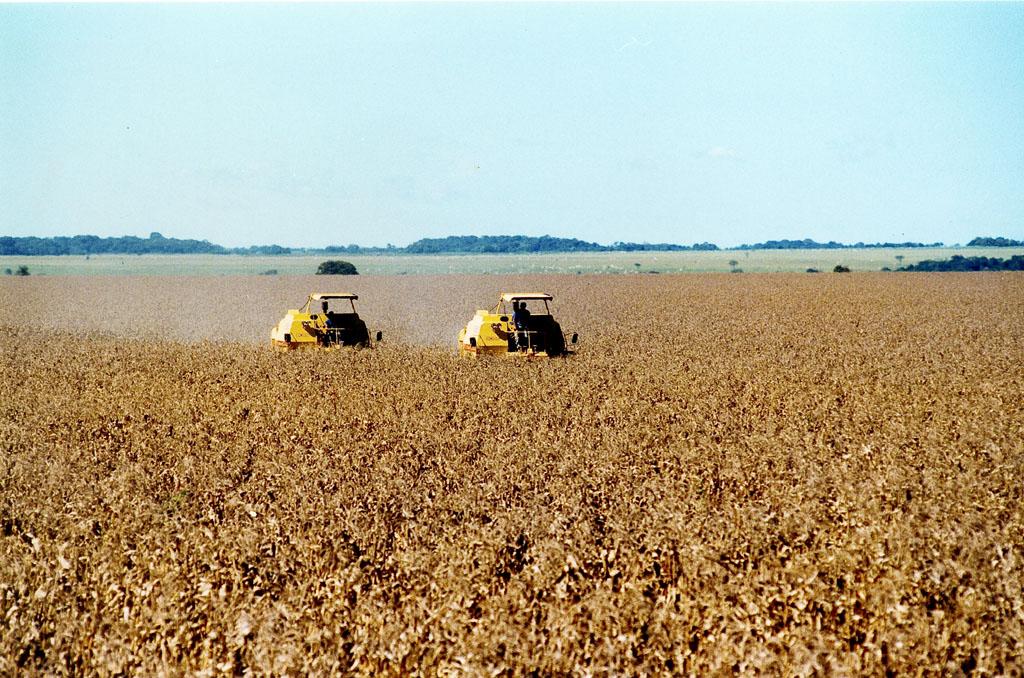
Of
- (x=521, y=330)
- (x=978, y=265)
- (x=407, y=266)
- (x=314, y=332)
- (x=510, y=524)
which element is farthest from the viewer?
(x=407, y=266)

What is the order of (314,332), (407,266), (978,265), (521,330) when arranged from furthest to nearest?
1. (407,266)
2. (978,265)
3. (314,332)
4. (521,330)

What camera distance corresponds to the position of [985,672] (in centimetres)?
445

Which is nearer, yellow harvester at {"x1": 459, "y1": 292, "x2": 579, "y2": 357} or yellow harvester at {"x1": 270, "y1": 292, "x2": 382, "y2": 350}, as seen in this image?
yellow harvester at {"x1": 459, "y1": 292, "x2": 579, "y2": 357}

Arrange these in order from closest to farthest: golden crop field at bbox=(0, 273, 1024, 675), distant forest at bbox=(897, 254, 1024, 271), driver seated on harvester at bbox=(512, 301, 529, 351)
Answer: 1. golden crop field at bbox=(0, 273, 1024, 675)
2. driver seated on harvester at bbox=(512, 301, 529, 351)
3. distant forest at bbox=(897, 254, 1024, 271)

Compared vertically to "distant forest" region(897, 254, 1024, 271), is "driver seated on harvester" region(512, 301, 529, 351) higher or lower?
lower

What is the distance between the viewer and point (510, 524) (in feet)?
21.4

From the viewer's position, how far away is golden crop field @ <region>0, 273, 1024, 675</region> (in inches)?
193

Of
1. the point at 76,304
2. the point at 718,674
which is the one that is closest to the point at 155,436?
the point at 718,674

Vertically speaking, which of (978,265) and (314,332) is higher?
(978,265)

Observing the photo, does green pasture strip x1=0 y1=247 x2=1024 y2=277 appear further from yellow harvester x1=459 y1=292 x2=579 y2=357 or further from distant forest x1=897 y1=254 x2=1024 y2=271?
yellow harvester x1=459 y1=292 x2=579 y2=357

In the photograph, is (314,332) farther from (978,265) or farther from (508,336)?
(978,265)

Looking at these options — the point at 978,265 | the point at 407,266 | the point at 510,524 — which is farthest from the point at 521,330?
the point at 407,266

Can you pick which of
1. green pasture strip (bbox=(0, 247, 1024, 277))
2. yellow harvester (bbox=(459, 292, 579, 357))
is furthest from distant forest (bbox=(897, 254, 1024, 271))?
yellow harvester (bbox=(459, 292, 579, 357))

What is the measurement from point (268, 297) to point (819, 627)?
167 feet
